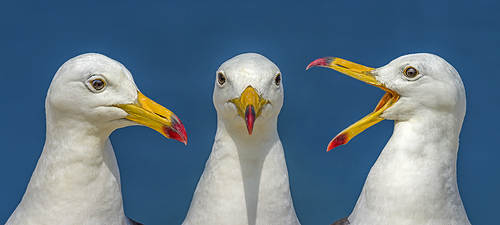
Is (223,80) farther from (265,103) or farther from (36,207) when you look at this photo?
(36,207)

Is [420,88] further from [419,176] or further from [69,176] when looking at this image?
[69,176]

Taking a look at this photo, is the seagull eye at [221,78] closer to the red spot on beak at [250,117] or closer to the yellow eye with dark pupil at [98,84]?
the red spot on beak at [250,117]

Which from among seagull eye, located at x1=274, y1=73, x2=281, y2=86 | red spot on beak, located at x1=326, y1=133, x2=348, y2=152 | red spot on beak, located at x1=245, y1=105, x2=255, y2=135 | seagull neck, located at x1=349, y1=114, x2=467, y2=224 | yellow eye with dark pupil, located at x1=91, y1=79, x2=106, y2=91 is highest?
yellow eye with dark pupil, located at x1=91, y1=79, x2=106, y2=91

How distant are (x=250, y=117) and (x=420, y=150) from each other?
1.41 meters

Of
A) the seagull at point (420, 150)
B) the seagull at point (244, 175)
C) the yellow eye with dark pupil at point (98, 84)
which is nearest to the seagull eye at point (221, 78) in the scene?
the seagull at point (244, 175)

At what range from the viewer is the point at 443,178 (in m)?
5.21

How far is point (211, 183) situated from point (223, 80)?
35.0 inches

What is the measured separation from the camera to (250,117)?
4.91 meters

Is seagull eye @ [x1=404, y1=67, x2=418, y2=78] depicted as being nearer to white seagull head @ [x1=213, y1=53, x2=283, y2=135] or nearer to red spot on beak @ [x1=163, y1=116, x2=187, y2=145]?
white seagull head @ [x1=213, y1=53, x2=283, y2=135]

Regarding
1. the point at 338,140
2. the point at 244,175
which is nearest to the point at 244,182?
the point at 244,175

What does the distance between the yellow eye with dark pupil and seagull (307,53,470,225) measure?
7.45 ft

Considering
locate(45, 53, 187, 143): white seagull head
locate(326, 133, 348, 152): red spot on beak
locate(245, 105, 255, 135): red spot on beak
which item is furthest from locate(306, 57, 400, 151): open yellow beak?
locate(45, 53, 187, 143): white seagull head

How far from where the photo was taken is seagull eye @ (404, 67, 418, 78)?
5246mm

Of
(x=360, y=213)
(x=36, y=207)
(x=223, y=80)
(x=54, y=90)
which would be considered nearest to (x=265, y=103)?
(x=223, y=80)
